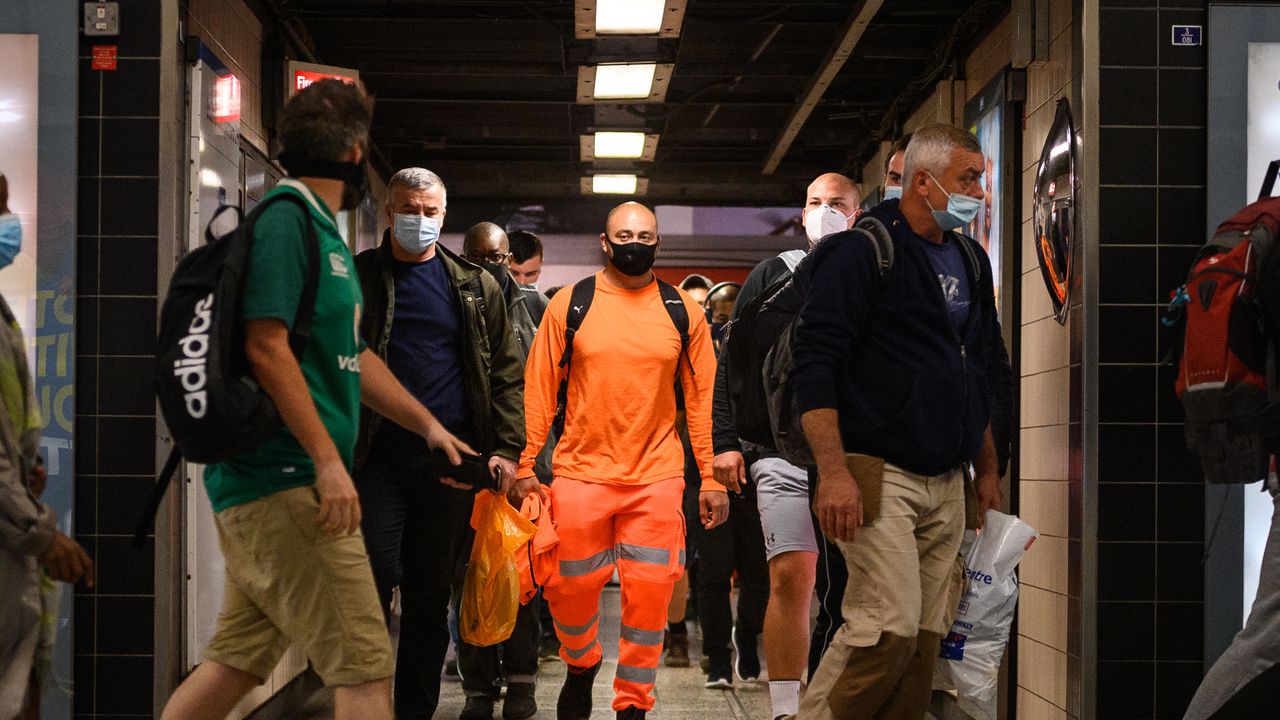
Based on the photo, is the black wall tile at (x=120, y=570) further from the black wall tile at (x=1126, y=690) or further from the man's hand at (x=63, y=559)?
the black wall tile at (x=1126, y=690)

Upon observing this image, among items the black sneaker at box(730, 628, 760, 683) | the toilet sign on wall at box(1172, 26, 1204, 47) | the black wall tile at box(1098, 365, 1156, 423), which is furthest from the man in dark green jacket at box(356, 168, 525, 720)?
the black sneaker at box(730, 628, 760, 683)

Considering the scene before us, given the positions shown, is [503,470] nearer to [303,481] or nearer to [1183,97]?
[303,481]

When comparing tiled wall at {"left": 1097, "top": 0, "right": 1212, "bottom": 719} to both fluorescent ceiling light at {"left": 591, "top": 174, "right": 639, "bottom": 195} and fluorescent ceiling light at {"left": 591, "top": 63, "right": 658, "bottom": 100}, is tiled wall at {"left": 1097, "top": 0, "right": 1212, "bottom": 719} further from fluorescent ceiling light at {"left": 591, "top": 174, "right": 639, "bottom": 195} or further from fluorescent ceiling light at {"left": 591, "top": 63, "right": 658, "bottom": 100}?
fluorescent ceiling light at {"left": 591, "top": 174, "right": 639, "bottom": 195}

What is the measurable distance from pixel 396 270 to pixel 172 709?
2.26 metres

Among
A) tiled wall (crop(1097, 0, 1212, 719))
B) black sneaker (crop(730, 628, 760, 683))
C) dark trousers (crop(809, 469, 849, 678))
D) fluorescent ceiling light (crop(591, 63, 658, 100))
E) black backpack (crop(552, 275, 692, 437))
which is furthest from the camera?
fluorescent ceiling light (crop(591, 63, 658, 100))

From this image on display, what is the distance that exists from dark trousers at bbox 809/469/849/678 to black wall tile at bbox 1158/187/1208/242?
1.61m

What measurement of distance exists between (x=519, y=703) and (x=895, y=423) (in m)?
3.08

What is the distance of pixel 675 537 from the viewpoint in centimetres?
578

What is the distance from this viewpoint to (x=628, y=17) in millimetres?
7641

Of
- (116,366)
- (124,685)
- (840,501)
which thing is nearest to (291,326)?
(840,501)

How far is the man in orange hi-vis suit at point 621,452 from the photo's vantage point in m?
5.68

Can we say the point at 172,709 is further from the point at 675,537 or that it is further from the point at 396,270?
the point at 675,537

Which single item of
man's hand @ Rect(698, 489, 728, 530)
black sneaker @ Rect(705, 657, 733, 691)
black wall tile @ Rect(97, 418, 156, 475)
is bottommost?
black sneaker @ Rect(705, 657, 733, 691)

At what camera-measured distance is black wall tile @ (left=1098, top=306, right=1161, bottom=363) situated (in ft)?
17.0
